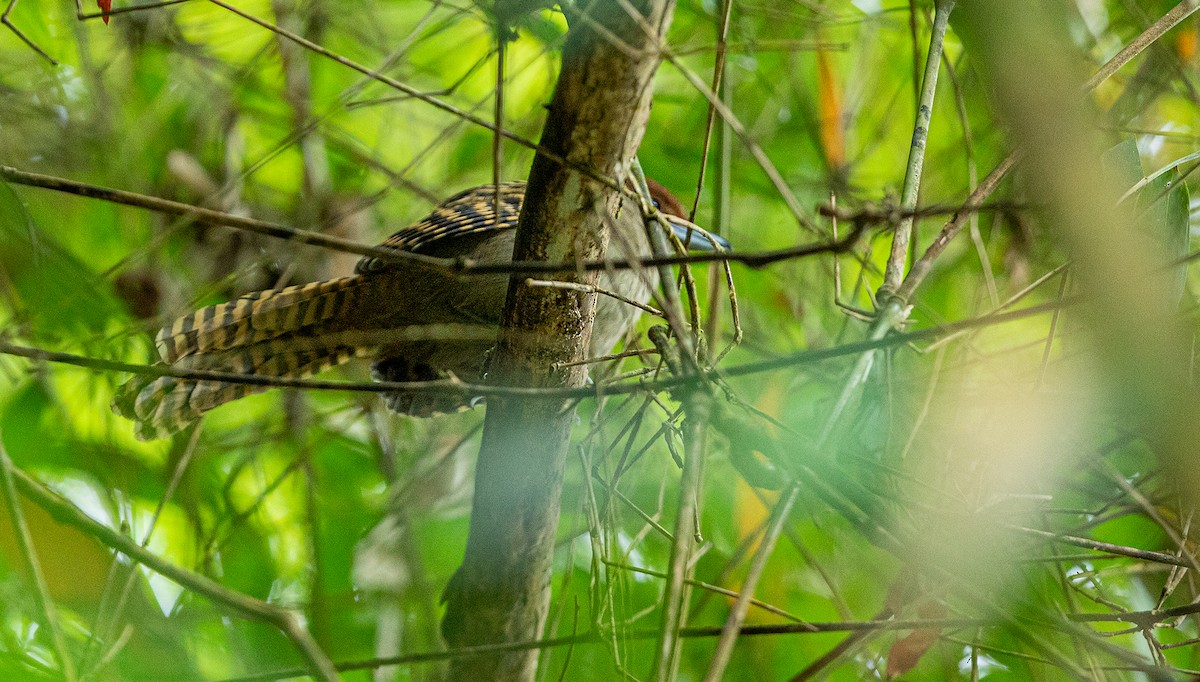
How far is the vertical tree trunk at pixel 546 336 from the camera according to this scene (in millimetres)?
1426

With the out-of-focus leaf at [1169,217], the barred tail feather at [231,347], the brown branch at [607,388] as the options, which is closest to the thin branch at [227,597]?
the brown branch at [607,388]

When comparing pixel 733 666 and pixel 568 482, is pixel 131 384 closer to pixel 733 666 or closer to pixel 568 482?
pixel 568 482

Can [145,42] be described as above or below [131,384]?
above

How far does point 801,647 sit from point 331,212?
8.48 ft

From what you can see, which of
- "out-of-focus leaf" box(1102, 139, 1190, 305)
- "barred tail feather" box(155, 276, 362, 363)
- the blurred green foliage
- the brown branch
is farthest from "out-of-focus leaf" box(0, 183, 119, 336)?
"out-of-focus leaf" box(1102, 139, 1190, 305)

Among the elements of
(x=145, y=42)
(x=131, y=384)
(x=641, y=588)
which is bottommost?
(x=641, y=588)

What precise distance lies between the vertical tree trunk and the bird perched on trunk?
635 mm

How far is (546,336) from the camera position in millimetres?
1832

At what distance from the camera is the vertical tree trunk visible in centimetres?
143

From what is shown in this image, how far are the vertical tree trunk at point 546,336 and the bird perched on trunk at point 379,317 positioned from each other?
0.63 metres

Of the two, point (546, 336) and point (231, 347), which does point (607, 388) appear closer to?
point (546, 336)

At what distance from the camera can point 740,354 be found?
3.51 m

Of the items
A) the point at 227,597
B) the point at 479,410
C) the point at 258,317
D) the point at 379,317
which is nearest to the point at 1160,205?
the point at 227,597

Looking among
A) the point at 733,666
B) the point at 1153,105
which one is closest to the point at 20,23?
the point at 733,666
